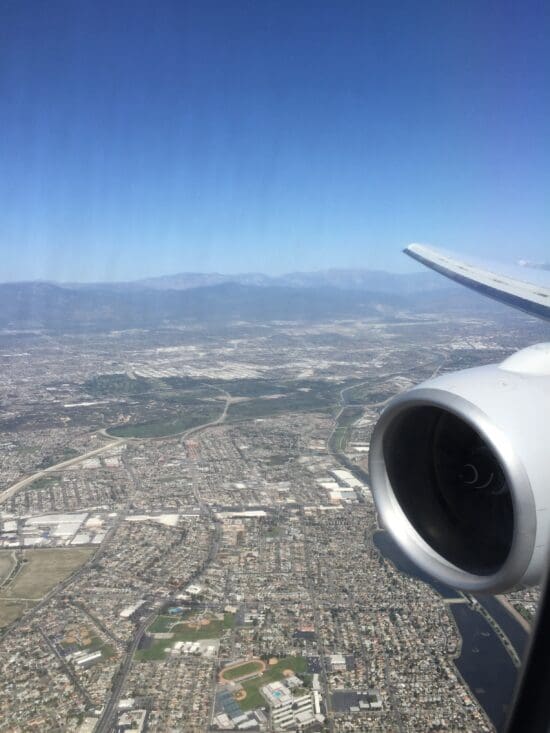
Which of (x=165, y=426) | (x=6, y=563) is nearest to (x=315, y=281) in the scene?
(x=165, y=426)

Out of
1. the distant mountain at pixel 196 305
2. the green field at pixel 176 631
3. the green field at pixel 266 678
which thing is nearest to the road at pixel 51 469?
the green field at pixel 176 631

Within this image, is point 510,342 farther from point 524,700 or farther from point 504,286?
point 524,700

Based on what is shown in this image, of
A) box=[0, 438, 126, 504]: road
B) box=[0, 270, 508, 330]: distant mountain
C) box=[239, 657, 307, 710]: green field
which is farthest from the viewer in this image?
box=[0, 270, 508, 330]: distant mountain

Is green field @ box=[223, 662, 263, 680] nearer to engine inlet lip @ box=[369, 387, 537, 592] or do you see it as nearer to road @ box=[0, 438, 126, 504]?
engine inlet lip @ box=[369, 387, 537, 592]

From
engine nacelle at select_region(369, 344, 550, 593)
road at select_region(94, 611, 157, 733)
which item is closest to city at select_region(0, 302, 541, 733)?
road at select_region(94, 611, 157, 733)

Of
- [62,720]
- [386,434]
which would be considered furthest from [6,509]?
[386,434]

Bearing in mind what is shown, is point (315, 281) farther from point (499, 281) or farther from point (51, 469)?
point (499, 281)
